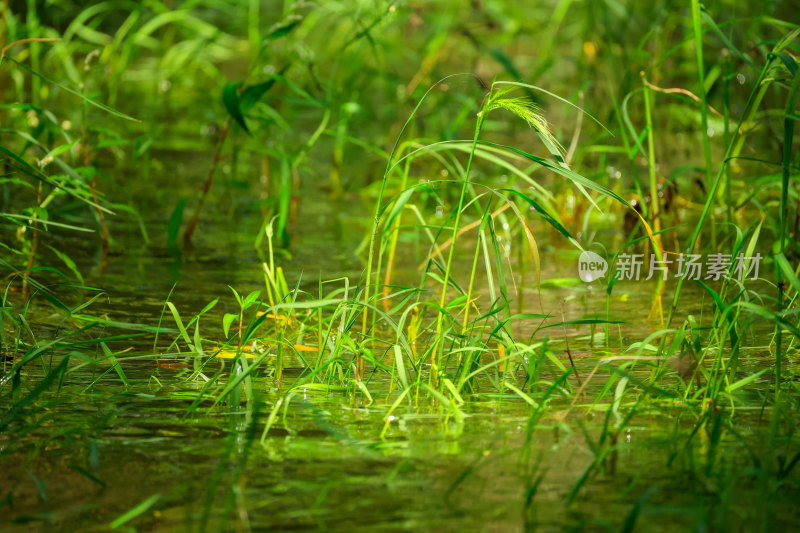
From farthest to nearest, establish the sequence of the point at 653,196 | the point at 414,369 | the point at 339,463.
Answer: the point at 653,196 → the point at 414,369 → the point at 339,463

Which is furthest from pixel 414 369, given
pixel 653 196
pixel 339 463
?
pixel 653 196

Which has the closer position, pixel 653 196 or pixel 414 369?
pixel 414 369

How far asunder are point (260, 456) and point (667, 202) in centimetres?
184

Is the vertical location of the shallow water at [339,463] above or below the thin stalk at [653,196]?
below

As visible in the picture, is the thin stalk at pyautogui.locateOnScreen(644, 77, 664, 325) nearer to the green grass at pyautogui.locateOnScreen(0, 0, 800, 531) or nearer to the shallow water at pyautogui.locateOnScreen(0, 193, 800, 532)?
the green grass at pyautogui.locateOnScreen(0, 0, 800, 531)

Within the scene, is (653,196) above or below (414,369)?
above

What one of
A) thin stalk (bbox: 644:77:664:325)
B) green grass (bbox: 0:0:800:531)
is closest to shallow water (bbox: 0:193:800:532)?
green grass (bbox: 0:0:800:531)

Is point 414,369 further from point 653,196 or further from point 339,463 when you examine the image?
point 653,196

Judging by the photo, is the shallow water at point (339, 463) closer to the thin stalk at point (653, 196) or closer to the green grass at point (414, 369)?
the green grass at point (414, 369)

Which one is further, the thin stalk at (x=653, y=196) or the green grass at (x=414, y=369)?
the thin stalk at (x=653, y=196)

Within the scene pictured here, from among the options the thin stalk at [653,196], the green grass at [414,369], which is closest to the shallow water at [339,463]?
the green grass at [414,369]

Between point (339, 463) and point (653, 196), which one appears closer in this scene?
point (339, 463)

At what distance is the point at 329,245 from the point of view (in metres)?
3.02

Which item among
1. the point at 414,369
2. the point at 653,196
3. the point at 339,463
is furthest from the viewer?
the point at 653,196
